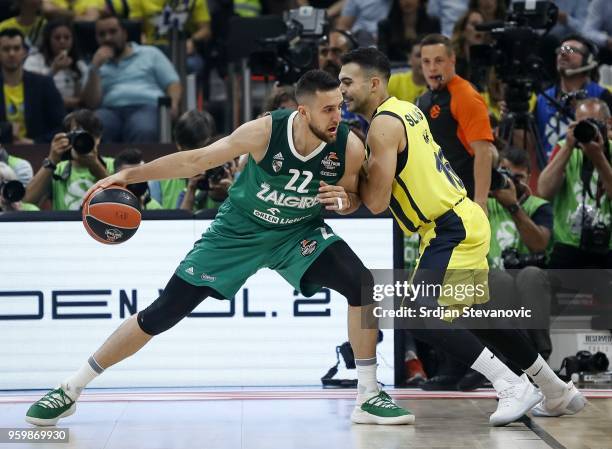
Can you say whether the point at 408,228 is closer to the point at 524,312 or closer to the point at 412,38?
the point at 524,312

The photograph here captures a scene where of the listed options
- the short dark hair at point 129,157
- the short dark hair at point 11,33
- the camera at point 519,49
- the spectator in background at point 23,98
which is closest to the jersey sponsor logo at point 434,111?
the camera at point 519,49

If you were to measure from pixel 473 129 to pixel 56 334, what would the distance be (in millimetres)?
3147

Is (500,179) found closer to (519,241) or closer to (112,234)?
(519,241)

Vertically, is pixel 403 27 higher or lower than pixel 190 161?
higher

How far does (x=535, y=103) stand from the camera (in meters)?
9.88

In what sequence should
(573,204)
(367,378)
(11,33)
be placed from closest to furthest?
(367,378) → (573,204) → (11,33)

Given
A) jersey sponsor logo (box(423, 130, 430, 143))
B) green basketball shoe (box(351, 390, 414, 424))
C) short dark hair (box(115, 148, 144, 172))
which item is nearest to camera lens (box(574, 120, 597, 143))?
jersey sponsor logo (box(423, 130, 430, 143))

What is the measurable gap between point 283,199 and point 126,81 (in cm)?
499

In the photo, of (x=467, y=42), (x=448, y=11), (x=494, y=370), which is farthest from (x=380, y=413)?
(x=448, y=11)

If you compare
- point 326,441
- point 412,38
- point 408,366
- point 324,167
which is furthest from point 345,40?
point 326,441

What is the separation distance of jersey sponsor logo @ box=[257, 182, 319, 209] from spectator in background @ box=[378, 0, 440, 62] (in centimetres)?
518

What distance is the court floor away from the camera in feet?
19.9

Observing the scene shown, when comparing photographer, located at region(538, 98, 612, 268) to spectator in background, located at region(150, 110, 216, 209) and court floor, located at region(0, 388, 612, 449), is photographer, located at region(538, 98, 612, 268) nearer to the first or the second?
court floor, located at region(0, 388, 612, 449)

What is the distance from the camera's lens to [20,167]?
30.4 feet
